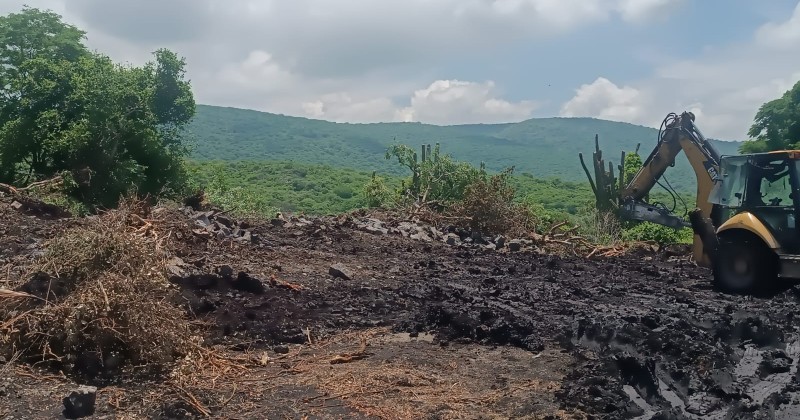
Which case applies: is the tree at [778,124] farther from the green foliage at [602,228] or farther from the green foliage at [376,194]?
the green foliage at [376,194]

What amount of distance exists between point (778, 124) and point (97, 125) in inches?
1066

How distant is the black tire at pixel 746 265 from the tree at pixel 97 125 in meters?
12.9

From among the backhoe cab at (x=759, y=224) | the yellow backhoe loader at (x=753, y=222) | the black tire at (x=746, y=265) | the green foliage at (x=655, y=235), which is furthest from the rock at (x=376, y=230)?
the black tire at (x=746, y=265)

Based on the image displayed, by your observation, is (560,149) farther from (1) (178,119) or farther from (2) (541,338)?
(2) (541,338)

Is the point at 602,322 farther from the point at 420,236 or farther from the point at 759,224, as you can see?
the point at 420,236

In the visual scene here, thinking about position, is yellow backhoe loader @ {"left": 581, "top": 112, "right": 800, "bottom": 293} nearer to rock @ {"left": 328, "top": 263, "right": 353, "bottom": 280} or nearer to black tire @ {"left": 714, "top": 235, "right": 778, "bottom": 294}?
black tire @ {"left": 714, "top": 235, "right": 778, "bottom": 294}

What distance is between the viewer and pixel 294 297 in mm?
9273

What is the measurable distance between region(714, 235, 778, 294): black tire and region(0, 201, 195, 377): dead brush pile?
761 centimetres

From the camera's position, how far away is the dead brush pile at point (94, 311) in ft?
19.3

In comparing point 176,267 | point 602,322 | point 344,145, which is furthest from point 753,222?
point 344,145

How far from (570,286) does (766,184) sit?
3.12 metres

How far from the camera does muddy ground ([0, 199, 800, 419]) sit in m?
5.33

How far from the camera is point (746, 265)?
10086 mm

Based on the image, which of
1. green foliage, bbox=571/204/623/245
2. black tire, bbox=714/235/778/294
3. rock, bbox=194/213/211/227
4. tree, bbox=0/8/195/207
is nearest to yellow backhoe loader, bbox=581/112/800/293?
black tire, bbox=714/235/778/294
